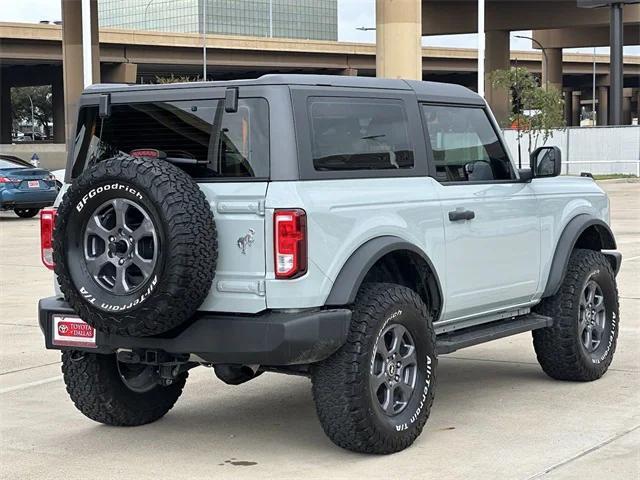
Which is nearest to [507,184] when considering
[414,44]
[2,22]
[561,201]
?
[561,201]

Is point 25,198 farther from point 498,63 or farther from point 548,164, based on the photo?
point 498,63

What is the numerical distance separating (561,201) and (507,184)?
64 centimetres

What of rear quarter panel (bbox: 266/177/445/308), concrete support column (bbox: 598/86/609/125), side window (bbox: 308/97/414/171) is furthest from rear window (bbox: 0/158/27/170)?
concrete support column (bbox: 598/86/609/125)

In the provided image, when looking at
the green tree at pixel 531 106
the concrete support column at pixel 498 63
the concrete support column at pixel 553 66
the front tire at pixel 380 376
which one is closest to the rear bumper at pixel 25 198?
the front tire at pixel 380 376

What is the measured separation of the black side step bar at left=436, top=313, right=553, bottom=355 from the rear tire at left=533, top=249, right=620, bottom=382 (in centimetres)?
15

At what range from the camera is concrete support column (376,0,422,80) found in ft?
136

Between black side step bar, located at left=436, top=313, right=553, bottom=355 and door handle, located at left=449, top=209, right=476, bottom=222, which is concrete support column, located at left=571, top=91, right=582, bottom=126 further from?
door handle, located at left=449, top=209, right=476, bottom=222

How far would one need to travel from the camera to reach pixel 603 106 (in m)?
160

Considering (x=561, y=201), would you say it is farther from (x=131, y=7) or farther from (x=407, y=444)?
(x=131, y=7)

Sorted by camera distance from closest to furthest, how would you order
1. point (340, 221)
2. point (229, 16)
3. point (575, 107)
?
point (340, 221), point (229, 16), point (575, 107)

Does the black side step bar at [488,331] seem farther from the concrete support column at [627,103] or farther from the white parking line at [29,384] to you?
the concrete support column at [627,103]

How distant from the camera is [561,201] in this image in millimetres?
8180

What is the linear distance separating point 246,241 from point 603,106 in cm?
16002

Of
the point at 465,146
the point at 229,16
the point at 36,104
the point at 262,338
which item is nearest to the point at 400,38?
the point at 465,146
